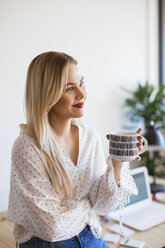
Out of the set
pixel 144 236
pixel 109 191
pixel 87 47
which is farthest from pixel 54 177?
pixel 87 47

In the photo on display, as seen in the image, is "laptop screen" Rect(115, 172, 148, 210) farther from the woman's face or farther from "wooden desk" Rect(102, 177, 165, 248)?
the woman's face

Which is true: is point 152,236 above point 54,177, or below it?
below

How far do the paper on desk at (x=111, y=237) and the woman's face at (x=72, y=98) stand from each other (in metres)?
0.65

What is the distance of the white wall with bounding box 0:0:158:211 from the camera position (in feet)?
6.18

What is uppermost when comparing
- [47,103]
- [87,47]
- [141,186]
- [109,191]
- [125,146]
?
[87,47]

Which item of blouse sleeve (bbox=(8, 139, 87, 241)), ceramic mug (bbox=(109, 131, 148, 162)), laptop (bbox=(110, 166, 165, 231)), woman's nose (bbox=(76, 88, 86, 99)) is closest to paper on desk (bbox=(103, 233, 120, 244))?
laptop (bbox=(110, 166, 165, 231))

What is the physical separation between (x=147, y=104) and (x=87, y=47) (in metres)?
0.89

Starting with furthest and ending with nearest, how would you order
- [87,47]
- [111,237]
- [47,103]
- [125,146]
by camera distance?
[87,47], [111,237], [47,103], [125,146]

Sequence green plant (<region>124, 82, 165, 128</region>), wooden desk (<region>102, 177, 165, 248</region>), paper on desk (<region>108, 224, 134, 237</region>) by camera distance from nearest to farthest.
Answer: wooden desk (<region>102, 177, 165, 248</region>) < paper on desk (<region>108, 224, 134, 237</region>) < green plant (<region>124, 82, 165, 128</region>)

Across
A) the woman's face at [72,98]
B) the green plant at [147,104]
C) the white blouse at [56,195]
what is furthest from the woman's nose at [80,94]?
the green plant at [147,104]

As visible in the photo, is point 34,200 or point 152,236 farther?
point 152,236

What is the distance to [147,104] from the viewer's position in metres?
2.88

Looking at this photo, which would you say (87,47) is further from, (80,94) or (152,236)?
(152,236)

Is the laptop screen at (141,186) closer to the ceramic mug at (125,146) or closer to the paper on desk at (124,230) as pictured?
the paper on desk at (124,230)
